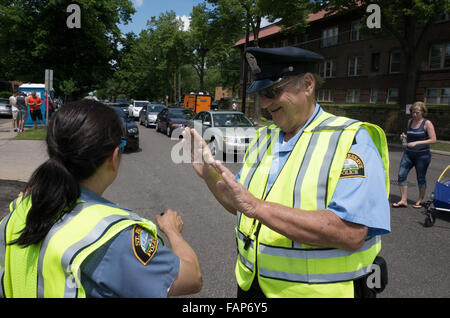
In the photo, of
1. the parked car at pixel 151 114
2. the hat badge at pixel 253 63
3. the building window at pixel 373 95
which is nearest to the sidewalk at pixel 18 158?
the hat badge at pixel 253 63

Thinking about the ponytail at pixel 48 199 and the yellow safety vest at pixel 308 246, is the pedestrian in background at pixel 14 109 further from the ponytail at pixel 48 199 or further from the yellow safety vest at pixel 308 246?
the yellow safety vest at pixel 308 246

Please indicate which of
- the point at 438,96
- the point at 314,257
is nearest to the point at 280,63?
the point at 314,257

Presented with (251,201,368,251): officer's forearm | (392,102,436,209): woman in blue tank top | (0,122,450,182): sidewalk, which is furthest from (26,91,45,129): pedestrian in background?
(251,201,368,251): officer's forearm

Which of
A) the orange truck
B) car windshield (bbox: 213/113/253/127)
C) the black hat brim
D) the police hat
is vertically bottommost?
car windshield (bbox: 213/113/253/127)

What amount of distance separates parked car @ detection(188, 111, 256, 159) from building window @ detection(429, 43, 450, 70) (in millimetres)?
18295

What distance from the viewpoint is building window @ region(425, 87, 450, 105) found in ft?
79.5

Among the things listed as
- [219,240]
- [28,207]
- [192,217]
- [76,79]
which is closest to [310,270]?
[28,207]

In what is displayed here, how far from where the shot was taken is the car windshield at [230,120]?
42.6ft

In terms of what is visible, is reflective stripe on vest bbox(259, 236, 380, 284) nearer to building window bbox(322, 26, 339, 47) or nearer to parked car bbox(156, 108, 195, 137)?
parked car bbox(156, 108, 195, 137)

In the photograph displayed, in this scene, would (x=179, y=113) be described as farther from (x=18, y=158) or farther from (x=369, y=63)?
(x=369, y=63)

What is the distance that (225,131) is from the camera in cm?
1203

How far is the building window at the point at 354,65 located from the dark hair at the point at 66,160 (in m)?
33.5

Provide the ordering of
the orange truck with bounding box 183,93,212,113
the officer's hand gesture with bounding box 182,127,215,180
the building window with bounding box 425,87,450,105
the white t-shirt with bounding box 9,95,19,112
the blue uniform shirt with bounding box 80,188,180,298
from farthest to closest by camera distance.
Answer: the orange truck with bounding box 183,93,212,113, the building window with bounding box 425,87,450,105, the white t-shirt with bounding box 9,95,19,112, the officer's hand gesture with bounding box 182,127,215,180, the blue uniform shirt with bounding box 80,188,180,298
